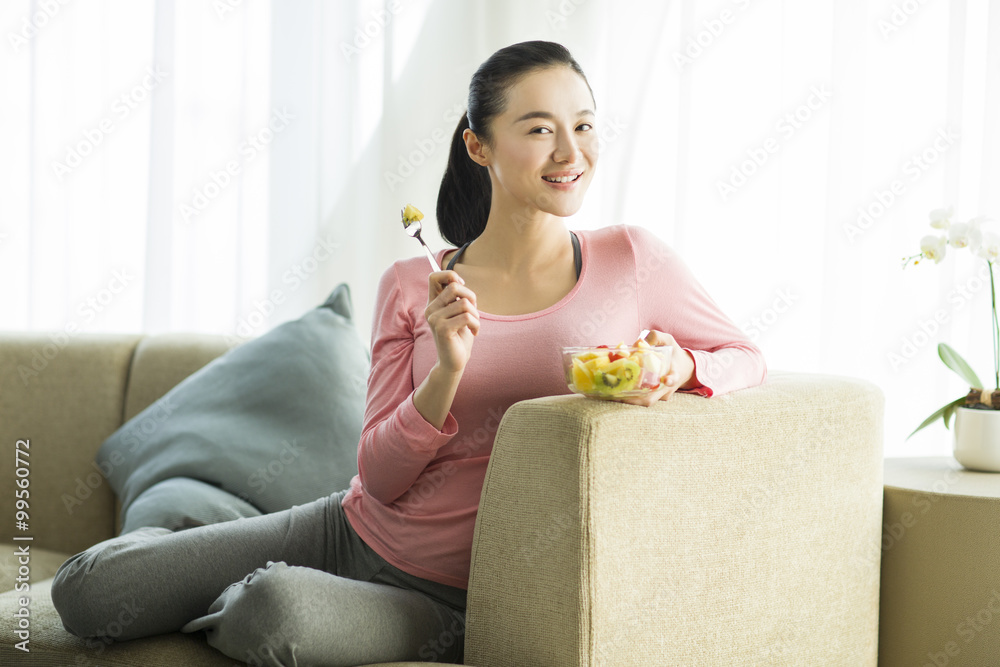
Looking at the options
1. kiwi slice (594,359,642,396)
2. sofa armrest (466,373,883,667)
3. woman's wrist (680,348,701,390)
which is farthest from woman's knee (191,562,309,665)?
woman's wrist (680,348,701,390)

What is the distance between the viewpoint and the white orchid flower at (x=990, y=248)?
4.69 feet

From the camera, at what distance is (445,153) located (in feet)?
7.48

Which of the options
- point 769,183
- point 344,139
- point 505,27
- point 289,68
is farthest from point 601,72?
point 289,68

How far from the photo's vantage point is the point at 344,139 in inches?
93.9

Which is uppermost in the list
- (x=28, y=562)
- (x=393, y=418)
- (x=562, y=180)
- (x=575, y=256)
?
(x=562, y=180)

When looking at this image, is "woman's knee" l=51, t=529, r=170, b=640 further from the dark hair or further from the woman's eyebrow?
the woman's eyebrow

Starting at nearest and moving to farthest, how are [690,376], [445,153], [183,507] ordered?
[690,376], [183,507], [445,153]

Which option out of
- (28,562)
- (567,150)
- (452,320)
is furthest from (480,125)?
(28,562)

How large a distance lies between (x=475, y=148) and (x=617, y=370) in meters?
0.55

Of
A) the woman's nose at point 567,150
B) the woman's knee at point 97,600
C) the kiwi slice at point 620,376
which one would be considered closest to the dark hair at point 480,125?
the woman's nose at point 567,150

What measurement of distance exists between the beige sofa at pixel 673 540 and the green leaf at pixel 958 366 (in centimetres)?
35

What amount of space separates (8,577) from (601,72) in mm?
1725

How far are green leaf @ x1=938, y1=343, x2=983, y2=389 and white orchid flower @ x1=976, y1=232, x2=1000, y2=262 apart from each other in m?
0.17

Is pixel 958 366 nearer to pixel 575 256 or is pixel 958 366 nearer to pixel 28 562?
pixel 575 256
